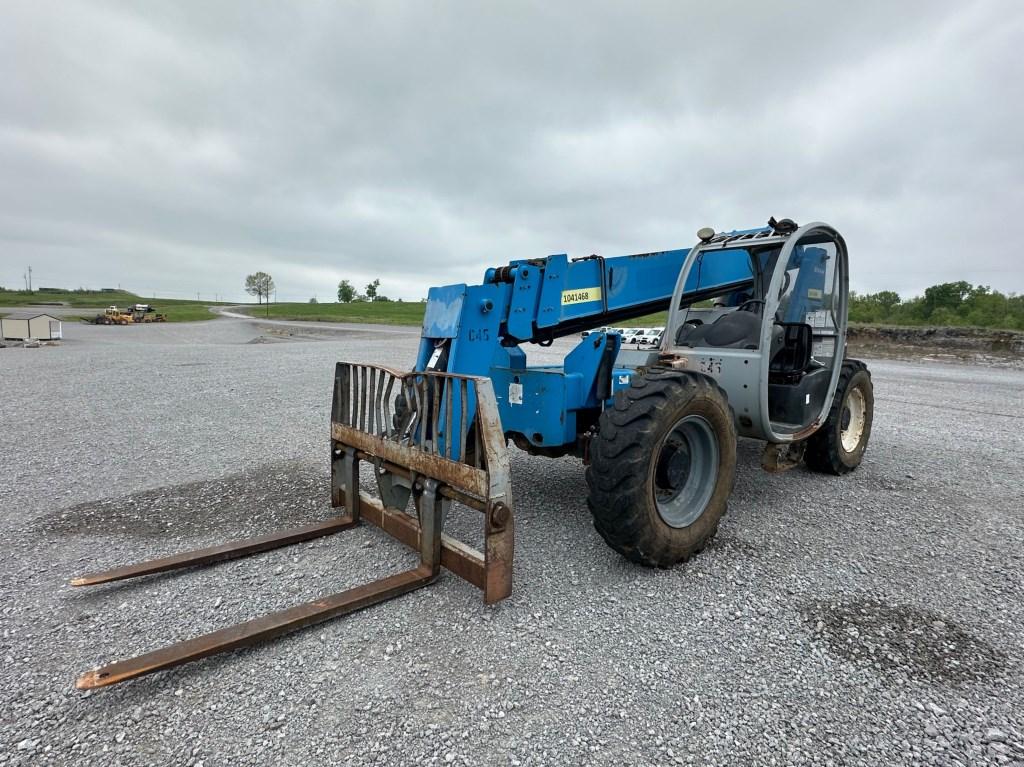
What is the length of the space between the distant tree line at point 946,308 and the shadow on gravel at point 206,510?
32.9m

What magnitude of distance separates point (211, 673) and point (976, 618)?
393 centimetres

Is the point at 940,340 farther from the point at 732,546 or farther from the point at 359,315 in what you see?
the point at 359,315

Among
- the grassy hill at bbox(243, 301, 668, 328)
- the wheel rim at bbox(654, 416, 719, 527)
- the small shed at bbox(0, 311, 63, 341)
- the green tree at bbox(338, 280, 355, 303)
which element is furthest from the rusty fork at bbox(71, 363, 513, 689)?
the green tree at bbox(338, 280, 355, 303)

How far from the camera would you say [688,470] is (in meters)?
3.77

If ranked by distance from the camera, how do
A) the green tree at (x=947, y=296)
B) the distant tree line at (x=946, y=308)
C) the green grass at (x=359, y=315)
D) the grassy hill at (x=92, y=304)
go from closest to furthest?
the distant tree line at (x=946, y=308)
the green tree at (x=947, y=296)
the green grass at (x=359, y=315)
the grassy hill at (x=92, y=304)

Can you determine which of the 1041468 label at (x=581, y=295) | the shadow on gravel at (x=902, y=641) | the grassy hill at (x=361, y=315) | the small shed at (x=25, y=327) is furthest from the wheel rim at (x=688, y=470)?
the small shed at (x=25, y=327)

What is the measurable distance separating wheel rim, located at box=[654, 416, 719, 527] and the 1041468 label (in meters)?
1.24

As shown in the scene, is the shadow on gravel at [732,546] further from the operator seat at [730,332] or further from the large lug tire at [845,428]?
the large lug tire at [845,428]

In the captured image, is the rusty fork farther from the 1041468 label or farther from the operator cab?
the operator cab

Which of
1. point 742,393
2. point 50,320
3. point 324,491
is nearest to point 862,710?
point 742,393

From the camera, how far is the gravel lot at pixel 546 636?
208 cm

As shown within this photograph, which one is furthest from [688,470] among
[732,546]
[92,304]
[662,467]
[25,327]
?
[92,304]

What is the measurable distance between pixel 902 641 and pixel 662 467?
157 cm

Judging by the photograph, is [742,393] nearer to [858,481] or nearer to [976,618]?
[976,618]
